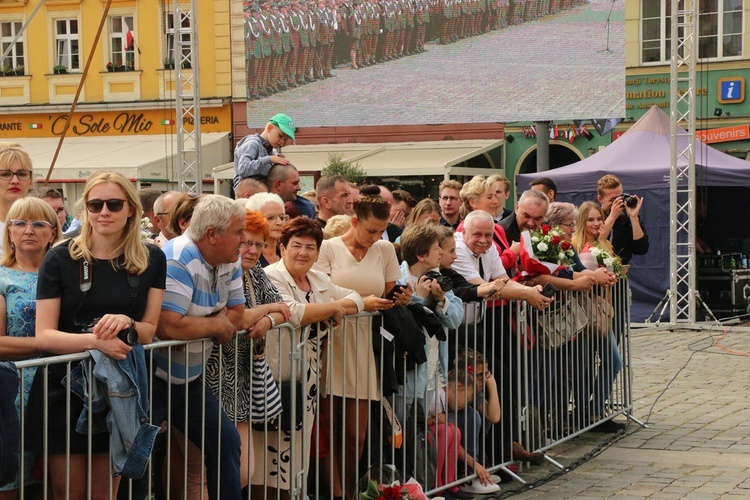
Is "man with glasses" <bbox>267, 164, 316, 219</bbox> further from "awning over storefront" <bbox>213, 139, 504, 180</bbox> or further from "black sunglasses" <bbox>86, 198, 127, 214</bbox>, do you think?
"awning over storefront" <bbox>213, 139, 504, 180</bbox>

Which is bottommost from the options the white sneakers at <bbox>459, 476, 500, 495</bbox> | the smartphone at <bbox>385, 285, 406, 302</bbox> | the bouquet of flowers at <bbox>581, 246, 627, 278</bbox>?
the white sneakers at <bbox>459, 476, 500, 495</bbox>

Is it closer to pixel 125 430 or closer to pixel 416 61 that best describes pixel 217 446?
pixel 125 430

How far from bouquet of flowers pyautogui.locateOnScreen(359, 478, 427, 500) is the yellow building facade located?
85.0ft

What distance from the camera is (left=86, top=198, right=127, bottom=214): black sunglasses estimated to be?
4.70 m

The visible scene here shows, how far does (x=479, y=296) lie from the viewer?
286 inches

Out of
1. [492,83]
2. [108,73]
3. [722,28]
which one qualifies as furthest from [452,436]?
[108,73]

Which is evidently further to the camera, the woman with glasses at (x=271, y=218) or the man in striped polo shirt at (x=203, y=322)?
the woman with glasses at (x=271, y=218)

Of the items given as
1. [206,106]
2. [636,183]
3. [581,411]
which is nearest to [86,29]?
[206,106]

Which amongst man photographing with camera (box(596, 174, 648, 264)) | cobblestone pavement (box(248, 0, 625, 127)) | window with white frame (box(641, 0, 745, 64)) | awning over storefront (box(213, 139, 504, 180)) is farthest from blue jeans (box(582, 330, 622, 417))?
window with white frame (box(641, 0, 745, 64))

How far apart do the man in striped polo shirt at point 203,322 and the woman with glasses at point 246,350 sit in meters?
0.11

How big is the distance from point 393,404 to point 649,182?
1227cm

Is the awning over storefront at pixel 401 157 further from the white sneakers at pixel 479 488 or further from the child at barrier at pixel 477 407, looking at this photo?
the white sneakers at pixel 479 488

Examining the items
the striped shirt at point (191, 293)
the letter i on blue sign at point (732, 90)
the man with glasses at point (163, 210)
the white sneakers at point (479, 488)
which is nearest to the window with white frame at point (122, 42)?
the letter i on blue sign at point (732, 90)

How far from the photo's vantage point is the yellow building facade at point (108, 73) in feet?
107
